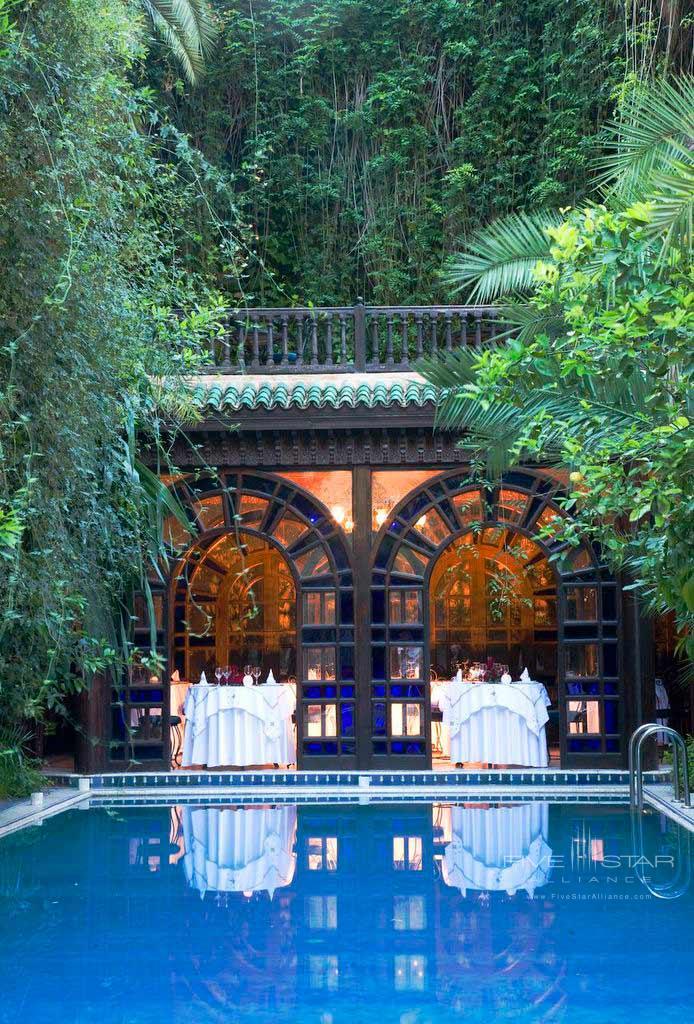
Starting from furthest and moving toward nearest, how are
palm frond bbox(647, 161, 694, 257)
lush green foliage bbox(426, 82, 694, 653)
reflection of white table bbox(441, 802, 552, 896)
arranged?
reflection of white table bbox(441, 802, 552, 896) < lush green foliage bbox(426, 82, 694, 653) < palm frond bbox(647, 161, 694, 257)

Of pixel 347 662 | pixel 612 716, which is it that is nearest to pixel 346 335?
pixel 347 662

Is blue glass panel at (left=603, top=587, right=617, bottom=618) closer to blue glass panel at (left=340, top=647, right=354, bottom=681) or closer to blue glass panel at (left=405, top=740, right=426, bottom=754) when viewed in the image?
blue glass panel at (left=405, top=740, right=426, bottom=754)

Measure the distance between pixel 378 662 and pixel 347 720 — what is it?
24.1 inches

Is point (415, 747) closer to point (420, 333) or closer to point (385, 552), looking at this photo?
point (385, 552)

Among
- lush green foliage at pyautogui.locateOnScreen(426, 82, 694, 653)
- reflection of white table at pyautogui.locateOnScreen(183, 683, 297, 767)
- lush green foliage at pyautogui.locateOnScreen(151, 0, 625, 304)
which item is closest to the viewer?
lush green foliage at pyautogui.locateOnScreen(426, 82, 694, 653)

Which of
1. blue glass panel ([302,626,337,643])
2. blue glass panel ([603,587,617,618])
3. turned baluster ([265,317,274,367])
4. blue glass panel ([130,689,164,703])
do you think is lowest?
blue glass panel ([130,689,164,703])

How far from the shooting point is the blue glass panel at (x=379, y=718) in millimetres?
12049

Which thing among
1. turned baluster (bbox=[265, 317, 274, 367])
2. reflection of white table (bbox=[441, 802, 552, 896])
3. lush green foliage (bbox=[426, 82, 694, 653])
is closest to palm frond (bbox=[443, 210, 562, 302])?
lush green foliage (bbox=[426, 82, 694, 653])

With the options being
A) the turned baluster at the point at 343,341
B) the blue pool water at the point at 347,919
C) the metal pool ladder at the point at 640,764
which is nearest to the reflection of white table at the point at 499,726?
the metal pool ladder at the point at 640,764

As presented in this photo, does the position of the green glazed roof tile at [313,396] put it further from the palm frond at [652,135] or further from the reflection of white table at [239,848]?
the palm frond at [652,135]

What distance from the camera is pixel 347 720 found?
39.6 feet

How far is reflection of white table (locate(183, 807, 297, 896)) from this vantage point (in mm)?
7832

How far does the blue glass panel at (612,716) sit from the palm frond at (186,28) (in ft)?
27.9

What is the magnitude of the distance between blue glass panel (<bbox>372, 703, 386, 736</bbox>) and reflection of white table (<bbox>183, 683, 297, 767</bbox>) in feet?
2.89
